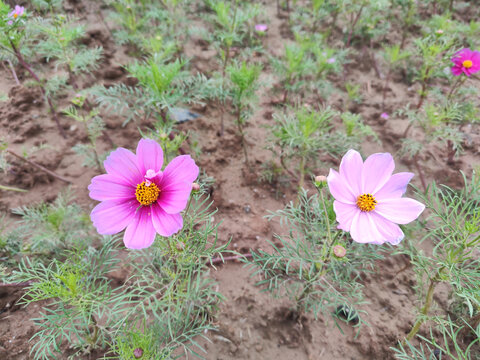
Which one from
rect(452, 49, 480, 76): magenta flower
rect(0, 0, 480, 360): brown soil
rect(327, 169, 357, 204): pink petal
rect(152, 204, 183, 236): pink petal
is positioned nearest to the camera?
rect(152, 204, 183, 236): pink petal

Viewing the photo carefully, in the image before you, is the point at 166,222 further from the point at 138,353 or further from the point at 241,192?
the point at 241,192

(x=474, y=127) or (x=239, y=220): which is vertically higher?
(x=474, y=127)

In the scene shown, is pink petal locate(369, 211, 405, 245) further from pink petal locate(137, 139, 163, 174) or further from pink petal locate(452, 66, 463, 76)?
pink petal locate(452, 66, 463, 76)

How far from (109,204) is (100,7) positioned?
11.6ft

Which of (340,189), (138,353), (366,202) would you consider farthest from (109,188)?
(366,202)

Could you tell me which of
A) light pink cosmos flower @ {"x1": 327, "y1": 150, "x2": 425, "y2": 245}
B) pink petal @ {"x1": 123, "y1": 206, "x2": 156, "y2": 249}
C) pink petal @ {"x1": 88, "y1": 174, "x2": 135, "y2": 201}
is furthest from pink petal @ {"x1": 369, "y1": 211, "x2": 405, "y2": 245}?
pink petal @ {"x1": 88, "y1": 174, "x2": 135, "y2": 201}

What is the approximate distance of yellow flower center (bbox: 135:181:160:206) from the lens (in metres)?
1.03

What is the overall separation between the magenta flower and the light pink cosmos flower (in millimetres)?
1601

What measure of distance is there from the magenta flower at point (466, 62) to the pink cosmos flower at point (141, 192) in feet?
7.30

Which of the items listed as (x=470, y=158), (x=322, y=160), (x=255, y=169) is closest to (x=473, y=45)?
(x=470, y=158)

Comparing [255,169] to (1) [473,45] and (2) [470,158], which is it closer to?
(2) [470,158]

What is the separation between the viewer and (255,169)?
232 centimetres

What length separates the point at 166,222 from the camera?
0.95m

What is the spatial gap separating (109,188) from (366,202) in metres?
0.93
